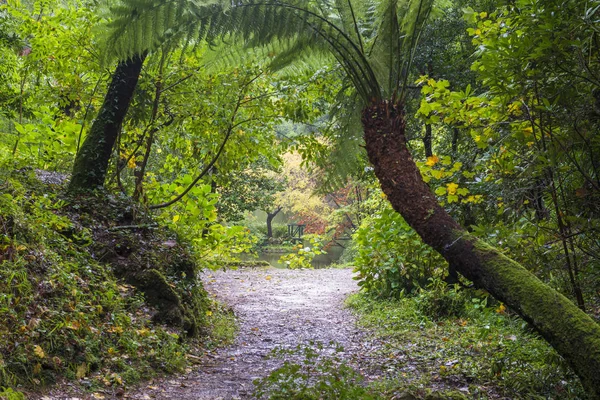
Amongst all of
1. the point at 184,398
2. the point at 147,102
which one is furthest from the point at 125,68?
the point at 184,398

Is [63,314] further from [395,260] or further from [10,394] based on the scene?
[395,260]

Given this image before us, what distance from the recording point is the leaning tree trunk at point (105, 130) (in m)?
5.25

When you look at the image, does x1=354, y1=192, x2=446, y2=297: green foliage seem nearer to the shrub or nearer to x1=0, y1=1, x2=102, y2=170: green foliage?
the shrub

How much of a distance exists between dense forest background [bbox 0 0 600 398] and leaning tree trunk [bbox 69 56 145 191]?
0.02 meters

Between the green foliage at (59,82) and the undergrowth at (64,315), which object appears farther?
the green foliage at (59,82)

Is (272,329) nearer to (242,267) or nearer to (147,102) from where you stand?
(147,102)

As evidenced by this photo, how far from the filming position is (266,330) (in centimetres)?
590

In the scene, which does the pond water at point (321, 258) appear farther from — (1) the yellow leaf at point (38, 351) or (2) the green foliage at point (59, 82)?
(1) the yellow leaf at point (38, 351)

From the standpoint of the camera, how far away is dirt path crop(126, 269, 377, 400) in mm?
3455

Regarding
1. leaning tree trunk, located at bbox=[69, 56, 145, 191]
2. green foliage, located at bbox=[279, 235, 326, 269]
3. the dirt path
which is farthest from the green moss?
green foliage, located at bbox=[279, 235, 326, 269]

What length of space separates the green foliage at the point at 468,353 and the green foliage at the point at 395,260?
61 centimetres

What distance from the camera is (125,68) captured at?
535 centimetres

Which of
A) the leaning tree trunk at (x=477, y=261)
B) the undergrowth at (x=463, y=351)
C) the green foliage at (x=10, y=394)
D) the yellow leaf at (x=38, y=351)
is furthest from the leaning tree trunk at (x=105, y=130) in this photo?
the undergrowth at (x=463, y=351)

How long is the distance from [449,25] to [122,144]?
182 inches
